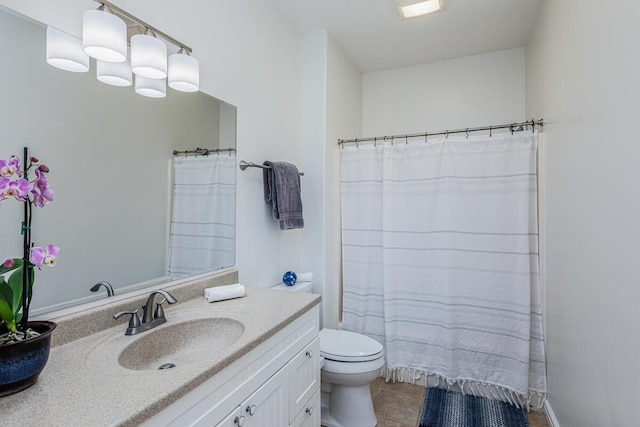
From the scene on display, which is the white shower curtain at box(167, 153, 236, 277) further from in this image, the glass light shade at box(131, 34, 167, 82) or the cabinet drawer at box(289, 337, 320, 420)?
the cabinet drawer at box(289, 337, 320, 420)

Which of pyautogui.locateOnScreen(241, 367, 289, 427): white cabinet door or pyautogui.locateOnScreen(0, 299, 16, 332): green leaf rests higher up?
pyautogui.locateOnScreen(0, 299, 16, 332): green leaf

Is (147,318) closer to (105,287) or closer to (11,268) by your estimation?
(105,287)

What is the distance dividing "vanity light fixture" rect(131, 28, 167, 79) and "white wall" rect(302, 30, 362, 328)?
1287 millimetres

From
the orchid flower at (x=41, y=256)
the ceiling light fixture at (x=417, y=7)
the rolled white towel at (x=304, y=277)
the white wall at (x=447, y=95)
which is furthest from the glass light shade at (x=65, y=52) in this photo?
the white wall at (x=447, y=95)

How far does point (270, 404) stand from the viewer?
1.18 meters

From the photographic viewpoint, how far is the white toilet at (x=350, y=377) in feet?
6.12

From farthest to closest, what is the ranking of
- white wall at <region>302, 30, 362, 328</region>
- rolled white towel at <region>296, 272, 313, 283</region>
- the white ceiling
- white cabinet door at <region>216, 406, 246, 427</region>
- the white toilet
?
white wall at <region>302, 30, 362, 328</region> → rolled white towel at <region>296, 272, 313, 283</region> → the white ceiling → the white toilet → white cabinet door at <region>216, 406, 246, 427</region>

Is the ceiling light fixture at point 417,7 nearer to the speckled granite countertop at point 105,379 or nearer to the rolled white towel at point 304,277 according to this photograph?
the rolled white towel at point 304,277

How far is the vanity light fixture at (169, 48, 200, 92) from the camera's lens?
4.77 ft

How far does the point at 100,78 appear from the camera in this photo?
1.19 metres

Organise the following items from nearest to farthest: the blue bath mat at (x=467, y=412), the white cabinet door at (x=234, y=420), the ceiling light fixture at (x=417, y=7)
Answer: the white cabinet door at (x=234, y=420) → the blue bath mat at (x=467, y=412) → the ceiling light fixture at (x=417, y=7)

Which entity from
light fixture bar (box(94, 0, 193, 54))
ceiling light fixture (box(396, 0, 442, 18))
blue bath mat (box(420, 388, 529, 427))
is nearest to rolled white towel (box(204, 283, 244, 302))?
light fixture bar (box(94, 0, 193, 54))

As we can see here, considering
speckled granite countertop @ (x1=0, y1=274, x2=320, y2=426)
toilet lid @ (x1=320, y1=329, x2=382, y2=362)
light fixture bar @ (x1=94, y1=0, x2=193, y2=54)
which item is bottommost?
toilet lid @ (x1=320, y1=329, x2=382, y2=362)

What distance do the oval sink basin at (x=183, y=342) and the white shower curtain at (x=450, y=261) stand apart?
146cm
